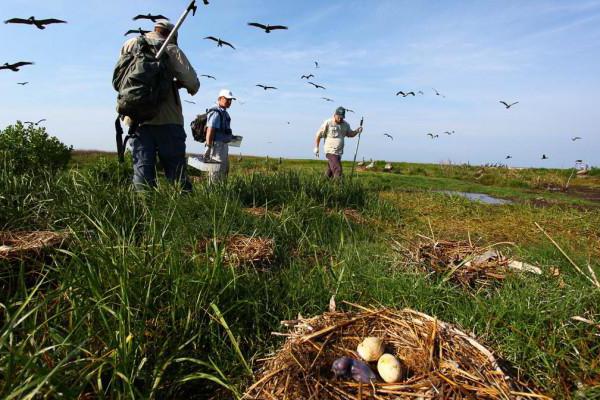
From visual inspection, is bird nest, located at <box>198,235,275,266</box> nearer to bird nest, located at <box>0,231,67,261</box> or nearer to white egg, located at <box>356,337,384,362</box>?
bird nest, located at <box>0,231,67,261</box>

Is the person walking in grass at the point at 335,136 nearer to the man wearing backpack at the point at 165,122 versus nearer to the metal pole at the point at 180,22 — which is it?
the man wearing backpack at the point at 165,122

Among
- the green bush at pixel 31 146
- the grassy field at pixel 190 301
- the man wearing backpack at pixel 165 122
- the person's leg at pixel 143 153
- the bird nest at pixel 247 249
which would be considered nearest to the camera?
the grassy field at pixel 190 301

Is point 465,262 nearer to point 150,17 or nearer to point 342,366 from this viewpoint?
point 342,366

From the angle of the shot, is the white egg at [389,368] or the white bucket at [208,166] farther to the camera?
the white bucket at [208,166]

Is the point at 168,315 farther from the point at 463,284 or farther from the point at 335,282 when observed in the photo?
the point at 463,284

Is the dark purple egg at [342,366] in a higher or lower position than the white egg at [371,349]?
lower

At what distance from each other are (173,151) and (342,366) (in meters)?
3.67

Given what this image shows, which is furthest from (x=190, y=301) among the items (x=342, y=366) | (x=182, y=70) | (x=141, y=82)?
(x=182, y=70)

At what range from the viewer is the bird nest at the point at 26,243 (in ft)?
8.92

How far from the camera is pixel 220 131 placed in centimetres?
750

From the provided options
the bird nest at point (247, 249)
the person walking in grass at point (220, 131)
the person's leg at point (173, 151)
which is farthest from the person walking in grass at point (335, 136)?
the bird nest at point (247, 249)

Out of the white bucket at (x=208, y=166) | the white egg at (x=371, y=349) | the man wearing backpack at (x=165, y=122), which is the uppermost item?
the man wearing backpack at (x=165, y=122)

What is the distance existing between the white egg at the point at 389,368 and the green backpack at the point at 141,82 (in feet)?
11.8

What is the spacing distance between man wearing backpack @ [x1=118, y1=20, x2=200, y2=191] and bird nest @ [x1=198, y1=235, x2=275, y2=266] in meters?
1.38
